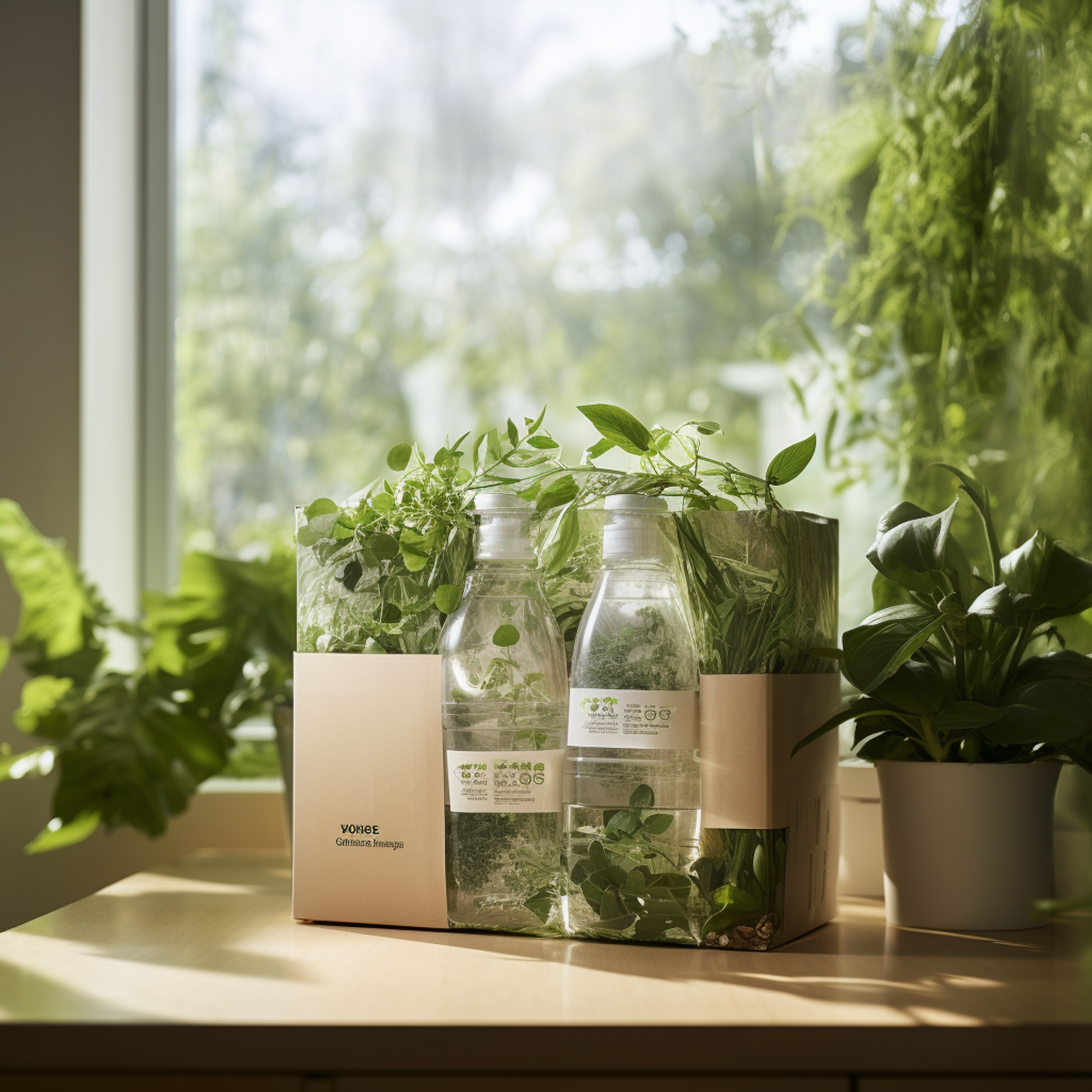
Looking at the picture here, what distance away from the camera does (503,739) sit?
Answer: 747 millimetres

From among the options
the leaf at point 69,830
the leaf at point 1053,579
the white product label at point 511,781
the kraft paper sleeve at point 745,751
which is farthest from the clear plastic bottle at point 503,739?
the leaf at point 69,830

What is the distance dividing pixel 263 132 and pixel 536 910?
108cm

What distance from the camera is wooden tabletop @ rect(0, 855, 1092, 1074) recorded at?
544 millimetres

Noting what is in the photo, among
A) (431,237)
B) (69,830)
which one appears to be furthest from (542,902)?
(431,237)

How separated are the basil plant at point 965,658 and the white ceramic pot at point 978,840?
0.7 inches

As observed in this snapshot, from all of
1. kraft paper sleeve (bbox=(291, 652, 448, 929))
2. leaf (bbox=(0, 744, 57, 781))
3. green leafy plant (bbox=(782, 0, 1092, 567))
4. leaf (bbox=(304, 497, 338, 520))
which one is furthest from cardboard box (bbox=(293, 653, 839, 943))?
leaf (bbox=(0, 744, 57, 781))

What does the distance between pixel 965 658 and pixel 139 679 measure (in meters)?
0.83

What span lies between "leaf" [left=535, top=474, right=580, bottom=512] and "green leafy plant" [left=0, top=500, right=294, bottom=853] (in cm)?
45

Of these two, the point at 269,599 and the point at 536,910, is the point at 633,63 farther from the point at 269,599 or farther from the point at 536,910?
the point at 536,910

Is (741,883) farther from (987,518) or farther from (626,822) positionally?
(987,518)

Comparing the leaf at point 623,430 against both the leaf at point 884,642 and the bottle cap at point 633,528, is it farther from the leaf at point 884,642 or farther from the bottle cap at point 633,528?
the leaf at point 884,642

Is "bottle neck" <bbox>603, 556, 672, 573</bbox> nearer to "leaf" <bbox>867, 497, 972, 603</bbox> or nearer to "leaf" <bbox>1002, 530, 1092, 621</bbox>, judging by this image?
"leaf" <bbox>867, 497, 972, 603</bbox>

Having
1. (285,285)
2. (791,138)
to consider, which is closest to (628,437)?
(791,138)

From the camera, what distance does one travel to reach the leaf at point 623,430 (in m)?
0.76
